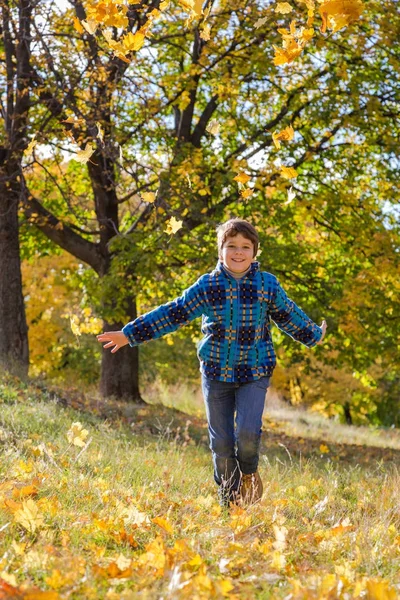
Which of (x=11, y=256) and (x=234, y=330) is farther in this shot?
(x=11, y=256)

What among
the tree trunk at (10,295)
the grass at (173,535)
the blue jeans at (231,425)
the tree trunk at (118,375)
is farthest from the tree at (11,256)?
the blue jeans at (231,425)

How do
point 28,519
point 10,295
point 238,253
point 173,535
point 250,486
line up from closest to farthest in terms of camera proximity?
point 28,519
point 173,535
point 238,253
point 250,486
point 10,295

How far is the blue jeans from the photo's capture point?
13.8ft

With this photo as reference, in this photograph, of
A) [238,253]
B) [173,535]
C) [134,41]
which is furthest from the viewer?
[238,253]

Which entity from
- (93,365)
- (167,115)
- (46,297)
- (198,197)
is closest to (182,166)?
(198,197)

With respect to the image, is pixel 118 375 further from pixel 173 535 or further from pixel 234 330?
pixel 173 535

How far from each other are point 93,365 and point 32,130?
1155 cm

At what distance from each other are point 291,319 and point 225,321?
1.51ft

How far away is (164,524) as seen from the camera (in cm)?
318

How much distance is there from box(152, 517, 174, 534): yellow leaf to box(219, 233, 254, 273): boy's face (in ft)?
5.08

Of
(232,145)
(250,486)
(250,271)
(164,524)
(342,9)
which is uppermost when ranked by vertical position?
(232,145)

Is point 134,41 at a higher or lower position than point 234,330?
higher

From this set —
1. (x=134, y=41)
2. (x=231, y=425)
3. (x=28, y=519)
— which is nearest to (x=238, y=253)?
(x=231, y=425)

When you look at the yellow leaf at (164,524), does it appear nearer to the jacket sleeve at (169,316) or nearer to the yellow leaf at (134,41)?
the jacket sleeve at (169,316)
